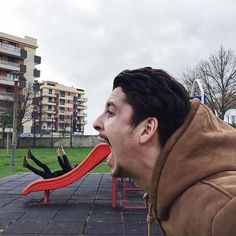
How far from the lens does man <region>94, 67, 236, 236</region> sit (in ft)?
2.78

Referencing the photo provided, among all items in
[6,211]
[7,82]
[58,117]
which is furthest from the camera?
[58,117]

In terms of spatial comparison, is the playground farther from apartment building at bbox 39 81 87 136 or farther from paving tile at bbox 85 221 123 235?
apartment building at bbox 39 81 87 136

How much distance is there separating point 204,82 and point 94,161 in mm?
24107

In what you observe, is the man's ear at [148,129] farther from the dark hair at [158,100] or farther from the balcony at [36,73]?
the balcony at [36,73]

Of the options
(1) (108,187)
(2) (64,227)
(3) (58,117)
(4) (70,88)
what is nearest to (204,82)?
(1) (108,187)

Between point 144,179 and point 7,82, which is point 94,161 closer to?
point 144,179

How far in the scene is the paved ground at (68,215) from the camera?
5.17 metres

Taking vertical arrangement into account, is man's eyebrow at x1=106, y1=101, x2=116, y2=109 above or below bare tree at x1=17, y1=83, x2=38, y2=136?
below

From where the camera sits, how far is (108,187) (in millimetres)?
10484

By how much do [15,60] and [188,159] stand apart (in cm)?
5651

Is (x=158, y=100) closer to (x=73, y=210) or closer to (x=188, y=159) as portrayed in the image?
(x=188, y=159)

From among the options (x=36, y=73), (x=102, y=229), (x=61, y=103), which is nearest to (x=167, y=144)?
(x=102, y=229)

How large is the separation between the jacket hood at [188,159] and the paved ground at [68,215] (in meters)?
4.30

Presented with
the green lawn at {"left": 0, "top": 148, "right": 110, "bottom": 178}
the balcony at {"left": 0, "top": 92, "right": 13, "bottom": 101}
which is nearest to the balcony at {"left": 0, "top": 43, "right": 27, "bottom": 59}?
the balcony at {"left": 0, "top": 92, "right": 13, "bottom": 101}
